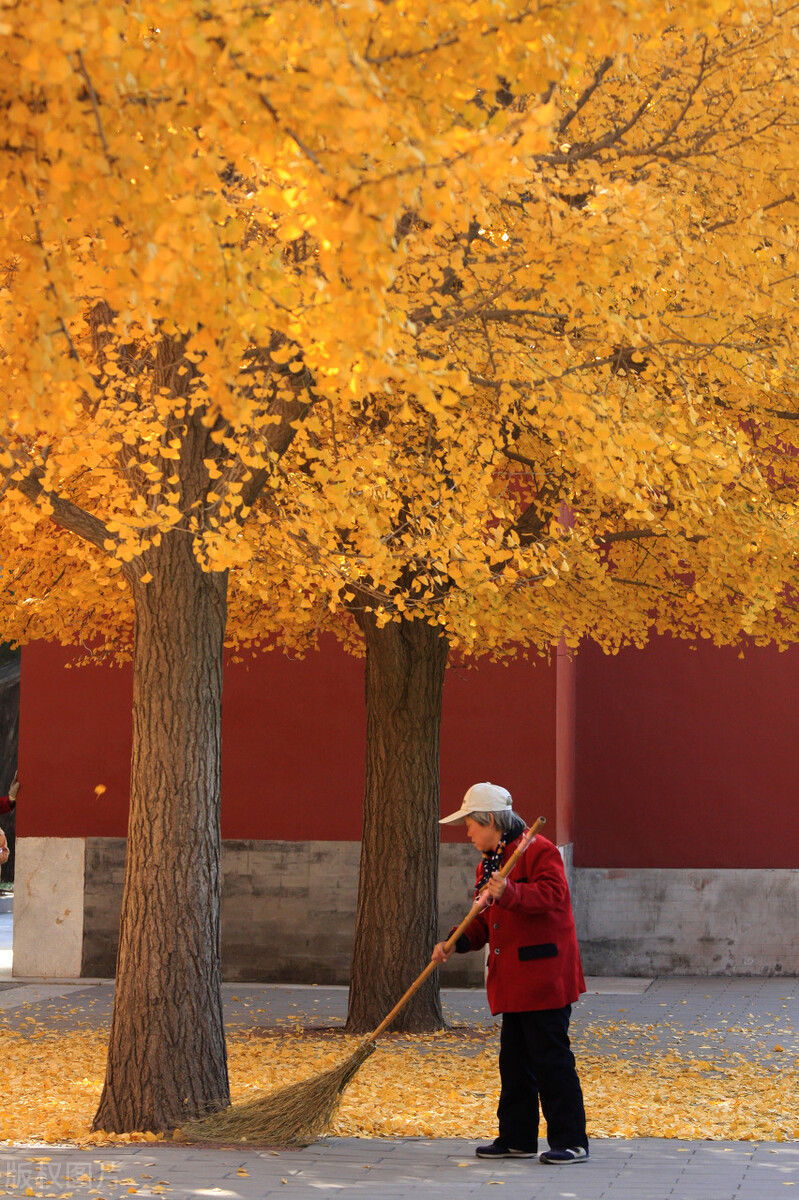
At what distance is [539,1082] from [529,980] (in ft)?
1.53

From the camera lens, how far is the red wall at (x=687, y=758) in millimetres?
15609

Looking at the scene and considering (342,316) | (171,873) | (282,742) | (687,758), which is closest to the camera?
(342,316)

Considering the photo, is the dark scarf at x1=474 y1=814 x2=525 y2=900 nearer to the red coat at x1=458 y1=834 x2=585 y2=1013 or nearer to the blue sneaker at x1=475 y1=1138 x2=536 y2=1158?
the red coat at x1=458 y1=834 x2=585 y2=1013

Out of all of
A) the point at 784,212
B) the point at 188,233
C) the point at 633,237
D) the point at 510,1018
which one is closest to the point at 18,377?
the point at 188,233

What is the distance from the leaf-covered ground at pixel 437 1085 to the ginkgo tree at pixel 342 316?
0.92 metres

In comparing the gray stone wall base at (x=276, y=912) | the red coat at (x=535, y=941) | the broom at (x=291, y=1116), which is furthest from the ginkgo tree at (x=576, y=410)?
the gray stone wall base at (x=276, y=912)

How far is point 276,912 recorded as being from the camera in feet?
49.3

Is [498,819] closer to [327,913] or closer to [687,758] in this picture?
[327,913]

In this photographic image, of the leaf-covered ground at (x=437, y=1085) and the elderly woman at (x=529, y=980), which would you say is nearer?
the elderly woman at (x=529, y=980)

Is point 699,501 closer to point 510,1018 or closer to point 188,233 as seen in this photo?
point 510,1018

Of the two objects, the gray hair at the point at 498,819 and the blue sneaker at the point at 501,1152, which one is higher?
the gray hair at the point at 498,819

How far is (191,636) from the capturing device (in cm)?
773

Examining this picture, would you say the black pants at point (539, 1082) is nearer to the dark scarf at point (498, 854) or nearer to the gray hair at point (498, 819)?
the dark scarf at point (498, 854)

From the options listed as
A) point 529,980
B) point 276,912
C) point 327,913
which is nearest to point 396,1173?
point 529,980
